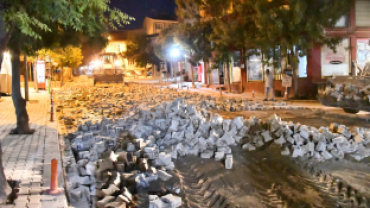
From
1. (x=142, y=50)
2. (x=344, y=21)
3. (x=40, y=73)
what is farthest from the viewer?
(x=142, y=50)

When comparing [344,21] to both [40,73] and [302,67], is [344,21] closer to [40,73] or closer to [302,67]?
[302,67]

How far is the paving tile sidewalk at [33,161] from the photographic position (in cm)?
438

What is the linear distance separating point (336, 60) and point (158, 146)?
14652mm

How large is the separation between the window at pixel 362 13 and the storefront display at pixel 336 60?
1363 millimetres

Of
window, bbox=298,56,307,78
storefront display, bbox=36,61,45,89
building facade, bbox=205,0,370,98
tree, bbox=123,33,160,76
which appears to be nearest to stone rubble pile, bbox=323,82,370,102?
building facade, bbox=205,0,370,98

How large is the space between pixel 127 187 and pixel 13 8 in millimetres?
3258

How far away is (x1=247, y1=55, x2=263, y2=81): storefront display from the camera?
21994 mm

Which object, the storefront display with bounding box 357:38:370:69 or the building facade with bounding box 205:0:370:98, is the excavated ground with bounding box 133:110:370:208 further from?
the storefront display with bounding box 357:38:370:69

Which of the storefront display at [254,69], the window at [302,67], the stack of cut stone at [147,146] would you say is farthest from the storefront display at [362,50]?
the stack of cut stone at [147,146]

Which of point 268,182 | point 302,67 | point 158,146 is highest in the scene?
point 302,67

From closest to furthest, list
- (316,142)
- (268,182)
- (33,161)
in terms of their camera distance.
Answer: (268,182) < (33,161) < (316,142)

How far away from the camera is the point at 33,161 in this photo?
245 inches

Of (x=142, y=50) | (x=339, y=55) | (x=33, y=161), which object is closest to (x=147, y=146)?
(x=33, y=161)

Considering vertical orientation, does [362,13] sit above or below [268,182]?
above
